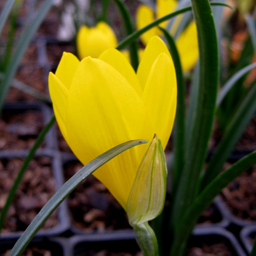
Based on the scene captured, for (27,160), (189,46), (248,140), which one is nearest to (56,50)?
(189,46)

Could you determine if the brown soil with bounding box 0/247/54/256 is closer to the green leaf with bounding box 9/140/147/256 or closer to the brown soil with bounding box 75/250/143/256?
the brown soil with bounding box 75/250/143/256

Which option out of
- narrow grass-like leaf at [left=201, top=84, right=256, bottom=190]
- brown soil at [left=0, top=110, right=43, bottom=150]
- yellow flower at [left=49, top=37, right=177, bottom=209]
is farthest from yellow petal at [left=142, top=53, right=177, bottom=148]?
brown soil at [left=0, top=110, right=43, bottom=150]

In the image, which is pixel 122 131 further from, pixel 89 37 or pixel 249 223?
pixel 89 37

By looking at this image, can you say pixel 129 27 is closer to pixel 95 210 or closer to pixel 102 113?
pixel 102 113

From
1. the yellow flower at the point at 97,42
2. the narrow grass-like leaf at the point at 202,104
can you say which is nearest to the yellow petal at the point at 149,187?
the narrow grass-like leaf at the point at 202,104

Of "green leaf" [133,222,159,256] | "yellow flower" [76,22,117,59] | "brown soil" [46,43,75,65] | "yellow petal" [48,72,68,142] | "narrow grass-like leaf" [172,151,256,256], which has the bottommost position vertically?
"green leaf" [133,222,159,256]

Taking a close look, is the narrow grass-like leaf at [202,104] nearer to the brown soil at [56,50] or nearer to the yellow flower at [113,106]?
the yellow flower at [113,106]
